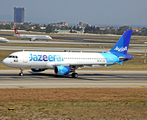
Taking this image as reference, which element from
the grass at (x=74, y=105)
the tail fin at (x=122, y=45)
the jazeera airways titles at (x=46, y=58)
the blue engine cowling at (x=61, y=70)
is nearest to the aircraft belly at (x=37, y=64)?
the jazeera airways titles at (x=46, y=58)

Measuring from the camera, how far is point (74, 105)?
77.1ft

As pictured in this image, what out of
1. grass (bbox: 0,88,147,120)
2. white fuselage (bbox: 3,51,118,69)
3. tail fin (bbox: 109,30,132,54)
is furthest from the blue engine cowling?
grass (bbox: 0,88,147,120)

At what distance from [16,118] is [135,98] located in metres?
13.0

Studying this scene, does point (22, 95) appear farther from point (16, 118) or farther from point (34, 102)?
point (16, 118)

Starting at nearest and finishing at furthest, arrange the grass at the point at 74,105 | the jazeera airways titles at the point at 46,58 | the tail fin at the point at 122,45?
the grass at the point at 74,105 → the jazeera airways titles at the point at 46,58 → the tail fin at the point at 122,45

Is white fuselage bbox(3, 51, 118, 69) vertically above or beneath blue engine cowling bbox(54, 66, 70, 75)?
above

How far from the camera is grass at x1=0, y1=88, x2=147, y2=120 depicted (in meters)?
19.8

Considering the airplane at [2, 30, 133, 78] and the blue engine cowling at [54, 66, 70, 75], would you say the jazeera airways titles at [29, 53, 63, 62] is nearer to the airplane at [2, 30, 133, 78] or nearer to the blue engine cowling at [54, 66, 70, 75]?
the airplane at [2, 30, 133, 78]

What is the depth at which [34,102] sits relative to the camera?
2450cm

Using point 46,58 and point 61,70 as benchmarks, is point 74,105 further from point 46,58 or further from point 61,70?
point 46,58

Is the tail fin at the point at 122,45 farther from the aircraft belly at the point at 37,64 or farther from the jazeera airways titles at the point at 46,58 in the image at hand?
the aircraft belly at the point at 37,64

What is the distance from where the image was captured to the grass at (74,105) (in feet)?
64.8

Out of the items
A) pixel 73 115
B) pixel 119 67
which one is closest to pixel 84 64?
pixel 119 67

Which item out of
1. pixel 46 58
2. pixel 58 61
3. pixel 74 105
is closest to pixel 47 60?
pixel 46 58
